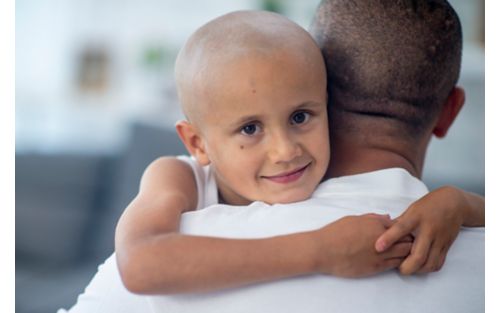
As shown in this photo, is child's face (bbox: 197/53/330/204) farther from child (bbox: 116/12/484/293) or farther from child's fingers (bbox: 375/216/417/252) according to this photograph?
child's fingers (bbox: 375/216/417/252)

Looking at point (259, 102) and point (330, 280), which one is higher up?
point (259, 102)

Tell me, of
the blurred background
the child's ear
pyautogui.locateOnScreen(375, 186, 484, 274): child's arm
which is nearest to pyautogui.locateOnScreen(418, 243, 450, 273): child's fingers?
pyautogui.locateOnScreen(375, 186, 484, 274): child's arm

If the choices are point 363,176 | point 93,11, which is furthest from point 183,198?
point 93,11

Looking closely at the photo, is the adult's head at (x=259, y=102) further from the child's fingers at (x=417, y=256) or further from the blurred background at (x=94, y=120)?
the blurred background at (x=94, y=120)

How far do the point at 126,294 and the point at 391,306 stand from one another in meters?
0.25

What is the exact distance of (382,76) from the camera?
691mm

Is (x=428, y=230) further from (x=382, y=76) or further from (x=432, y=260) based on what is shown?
(x=382, y=76)

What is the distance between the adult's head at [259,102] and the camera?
596mm

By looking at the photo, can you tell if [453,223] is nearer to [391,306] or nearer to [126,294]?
[391,306]

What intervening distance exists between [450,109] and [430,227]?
0.23 meters

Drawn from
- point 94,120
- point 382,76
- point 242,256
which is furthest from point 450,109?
point 94,120

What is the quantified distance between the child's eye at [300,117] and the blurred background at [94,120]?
1.04m

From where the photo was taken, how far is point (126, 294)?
2.01ft

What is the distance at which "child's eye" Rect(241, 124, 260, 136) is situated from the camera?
2.04 feet
